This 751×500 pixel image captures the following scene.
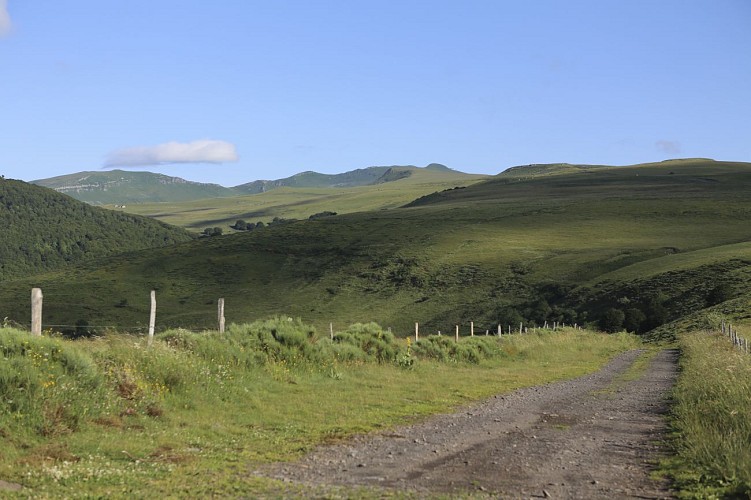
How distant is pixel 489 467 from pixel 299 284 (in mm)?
94360

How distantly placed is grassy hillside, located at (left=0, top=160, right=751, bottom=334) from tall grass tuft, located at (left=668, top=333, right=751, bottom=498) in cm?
5280

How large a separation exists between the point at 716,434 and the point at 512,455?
10.2 ft

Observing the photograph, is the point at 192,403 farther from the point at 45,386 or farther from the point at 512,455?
the point at 512,455

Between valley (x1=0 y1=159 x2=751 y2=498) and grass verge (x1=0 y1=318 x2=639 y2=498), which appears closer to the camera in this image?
grass verge (x1=0 y1=318 x2=639 y2=498)

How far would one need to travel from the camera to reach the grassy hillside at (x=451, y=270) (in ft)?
259

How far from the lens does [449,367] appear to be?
29.0 meters

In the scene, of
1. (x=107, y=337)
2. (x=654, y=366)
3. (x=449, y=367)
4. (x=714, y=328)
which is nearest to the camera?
(x=107, y=337)

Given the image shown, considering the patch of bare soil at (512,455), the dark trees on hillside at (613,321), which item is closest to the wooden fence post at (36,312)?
the patch of bare soil at (512,455)

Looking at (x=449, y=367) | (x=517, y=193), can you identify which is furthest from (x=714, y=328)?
(x=517, y=193)

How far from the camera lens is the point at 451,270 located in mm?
101688

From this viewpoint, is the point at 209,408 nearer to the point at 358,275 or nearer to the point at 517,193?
the point at 358,275

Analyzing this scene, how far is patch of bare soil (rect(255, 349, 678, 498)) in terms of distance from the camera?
10680mm

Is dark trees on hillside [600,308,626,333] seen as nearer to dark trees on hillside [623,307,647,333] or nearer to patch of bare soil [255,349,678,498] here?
dark trees on hillside [623,307,647,333]

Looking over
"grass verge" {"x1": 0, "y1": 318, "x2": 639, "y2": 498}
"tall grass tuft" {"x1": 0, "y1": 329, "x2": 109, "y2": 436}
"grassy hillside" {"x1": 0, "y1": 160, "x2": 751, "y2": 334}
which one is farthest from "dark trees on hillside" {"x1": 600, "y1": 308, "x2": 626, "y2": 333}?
"tall grass tuft" {"x1": 0, "y1": 329, "x2": 109, "y2": 436}
